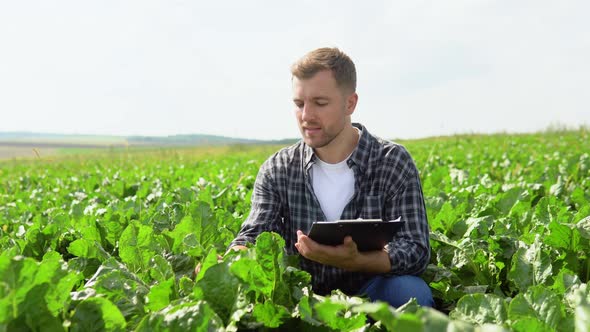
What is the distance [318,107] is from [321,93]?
0.07 meters

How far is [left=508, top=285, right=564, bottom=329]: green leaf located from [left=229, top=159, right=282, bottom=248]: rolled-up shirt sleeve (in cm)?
155

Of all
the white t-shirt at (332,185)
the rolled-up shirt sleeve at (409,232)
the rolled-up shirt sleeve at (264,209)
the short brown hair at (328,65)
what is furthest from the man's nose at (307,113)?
the rolled-up shirt sleeve at (409,232)

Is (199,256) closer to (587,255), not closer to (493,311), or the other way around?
(493,311)

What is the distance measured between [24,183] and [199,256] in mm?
9531

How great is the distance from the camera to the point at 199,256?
8.59 feet

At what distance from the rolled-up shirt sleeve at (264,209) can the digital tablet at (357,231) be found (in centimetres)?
61

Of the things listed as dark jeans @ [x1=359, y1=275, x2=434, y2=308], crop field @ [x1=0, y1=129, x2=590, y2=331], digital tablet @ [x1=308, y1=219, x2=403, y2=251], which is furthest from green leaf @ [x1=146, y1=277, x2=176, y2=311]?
dark jeans @ [x1=359, y1=275, x2=434, y2=308]

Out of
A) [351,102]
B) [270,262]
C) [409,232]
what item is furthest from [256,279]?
[351,102]

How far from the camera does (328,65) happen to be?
Result: 2.88m

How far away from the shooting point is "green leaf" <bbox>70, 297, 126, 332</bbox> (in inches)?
58.0

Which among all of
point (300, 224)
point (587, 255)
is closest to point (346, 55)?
point (300, 224)

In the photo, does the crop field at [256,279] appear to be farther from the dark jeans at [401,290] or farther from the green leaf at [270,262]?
the dark jeans at [401,290]

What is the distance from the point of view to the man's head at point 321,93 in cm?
286

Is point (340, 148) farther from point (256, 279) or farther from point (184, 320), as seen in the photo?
point (184, 320)
